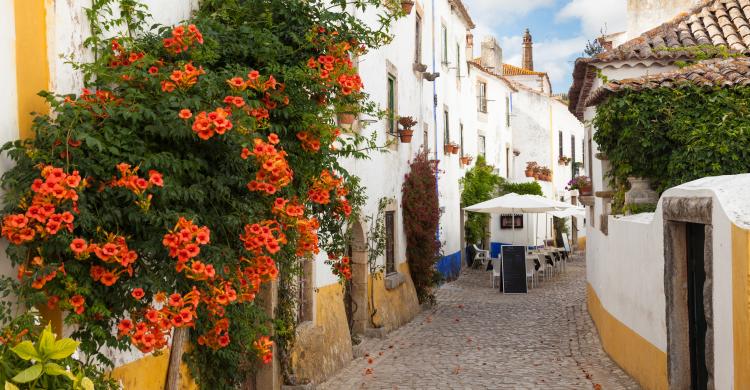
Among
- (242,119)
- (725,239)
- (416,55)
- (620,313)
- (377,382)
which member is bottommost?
(377,382)

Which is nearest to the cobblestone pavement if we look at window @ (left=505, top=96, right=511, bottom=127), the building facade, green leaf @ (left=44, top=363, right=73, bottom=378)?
the building facade

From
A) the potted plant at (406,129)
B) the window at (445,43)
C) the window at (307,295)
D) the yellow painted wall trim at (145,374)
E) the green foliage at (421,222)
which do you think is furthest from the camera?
the window at (445,43)

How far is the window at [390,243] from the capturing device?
16.1 m

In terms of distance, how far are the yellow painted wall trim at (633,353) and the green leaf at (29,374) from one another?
5577 millimetres

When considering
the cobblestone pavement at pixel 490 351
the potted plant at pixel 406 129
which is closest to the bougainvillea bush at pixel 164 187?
the cobblestone pavement at pixel 490 351

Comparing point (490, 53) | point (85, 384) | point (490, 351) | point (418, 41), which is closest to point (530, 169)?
point (490, 53)

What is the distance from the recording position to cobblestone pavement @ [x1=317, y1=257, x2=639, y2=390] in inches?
411

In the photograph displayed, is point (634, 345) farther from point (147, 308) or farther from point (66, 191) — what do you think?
point (66, 191)

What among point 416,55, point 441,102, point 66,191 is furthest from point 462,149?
point 66,191

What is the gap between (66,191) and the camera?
4332 mm

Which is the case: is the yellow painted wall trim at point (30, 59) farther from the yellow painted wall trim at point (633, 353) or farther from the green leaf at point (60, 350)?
the yellow painted wall trim at point (633, 353)

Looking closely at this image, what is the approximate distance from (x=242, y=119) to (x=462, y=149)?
23.4 meters

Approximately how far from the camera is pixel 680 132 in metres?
9.94

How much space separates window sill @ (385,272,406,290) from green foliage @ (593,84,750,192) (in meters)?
5.79
